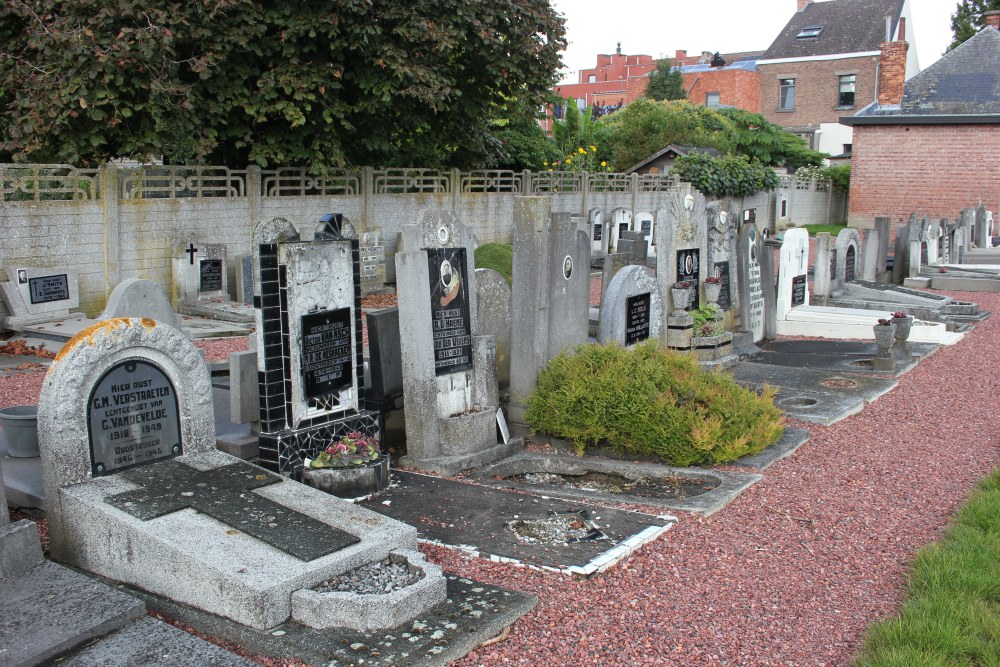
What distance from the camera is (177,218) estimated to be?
579 inches

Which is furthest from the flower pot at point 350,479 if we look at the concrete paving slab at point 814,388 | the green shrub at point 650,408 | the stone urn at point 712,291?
the stone urn at point 712,291

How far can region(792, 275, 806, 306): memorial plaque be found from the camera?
13.9m

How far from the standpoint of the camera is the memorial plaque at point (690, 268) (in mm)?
10594

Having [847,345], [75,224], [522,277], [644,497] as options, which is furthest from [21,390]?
[847,345]

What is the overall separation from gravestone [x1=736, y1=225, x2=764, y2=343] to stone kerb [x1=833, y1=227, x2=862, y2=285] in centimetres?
389

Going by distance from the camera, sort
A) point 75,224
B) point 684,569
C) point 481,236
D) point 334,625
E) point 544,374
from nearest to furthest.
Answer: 1. point 334,625
2. point 684,569
3. point 544,374
4. point 75,224
5. point 481,236

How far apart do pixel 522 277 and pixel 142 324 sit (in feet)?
11.6

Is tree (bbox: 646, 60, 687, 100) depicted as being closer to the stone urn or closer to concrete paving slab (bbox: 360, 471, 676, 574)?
the stone urn

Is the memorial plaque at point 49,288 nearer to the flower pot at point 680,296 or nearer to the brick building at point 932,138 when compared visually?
the flower pot at point 680,296

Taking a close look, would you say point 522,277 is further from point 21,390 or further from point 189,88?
point 189,88

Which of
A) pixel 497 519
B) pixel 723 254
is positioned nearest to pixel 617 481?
pixel 497 519

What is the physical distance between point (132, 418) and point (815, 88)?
46.6 m

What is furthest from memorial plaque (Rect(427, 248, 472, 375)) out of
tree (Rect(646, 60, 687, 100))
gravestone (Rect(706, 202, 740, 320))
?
tree (Rect(646, 60, 687, 100))

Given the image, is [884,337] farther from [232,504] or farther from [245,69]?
[245,69]
